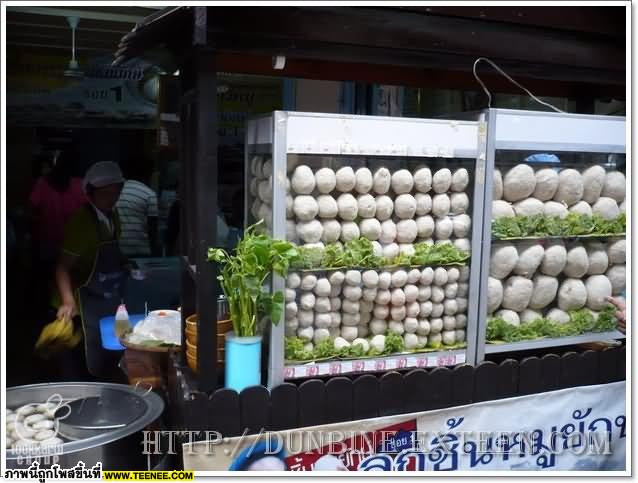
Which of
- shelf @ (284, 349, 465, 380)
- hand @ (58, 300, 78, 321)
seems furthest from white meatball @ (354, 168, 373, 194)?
hand @ (58, 300, 78, 321)

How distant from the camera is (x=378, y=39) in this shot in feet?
11.0

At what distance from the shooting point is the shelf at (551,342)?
389 centimetres

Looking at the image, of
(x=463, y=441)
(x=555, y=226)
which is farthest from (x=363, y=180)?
(x=463, y=441)

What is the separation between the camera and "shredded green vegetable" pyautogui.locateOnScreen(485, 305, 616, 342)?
12.8 ft

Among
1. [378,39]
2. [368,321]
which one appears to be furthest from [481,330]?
[378,39]

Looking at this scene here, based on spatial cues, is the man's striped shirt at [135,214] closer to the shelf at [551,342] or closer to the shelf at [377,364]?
the shelf at [377,364]

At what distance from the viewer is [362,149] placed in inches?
135

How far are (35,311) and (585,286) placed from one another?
22.3ft

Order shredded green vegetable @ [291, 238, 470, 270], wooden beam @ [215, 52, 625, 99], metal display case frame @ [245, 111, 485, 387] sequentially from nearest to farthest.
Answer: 1. metal display case frame @ [245, 111, 485, 387]
2. shredded green vegetable @ [291, 238, 470, 270]
3. wooden beam @ [215, 52, 625, 99]

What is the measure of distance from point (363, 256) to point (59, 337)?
2620 millimetres

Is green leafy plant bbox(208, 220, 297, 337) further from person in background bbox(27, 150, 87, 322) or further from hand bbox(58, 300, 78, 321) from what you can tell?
person in background bbox(27, 150, 87, 322)

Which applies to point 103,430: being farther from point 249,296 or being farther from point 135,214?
point 135,214

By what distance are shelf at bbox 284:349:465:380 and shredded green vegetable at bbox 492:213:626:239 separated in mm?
805

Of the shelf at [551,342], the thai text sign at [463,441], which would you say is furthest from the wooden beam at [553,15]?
the thai text sign at [463,441]
